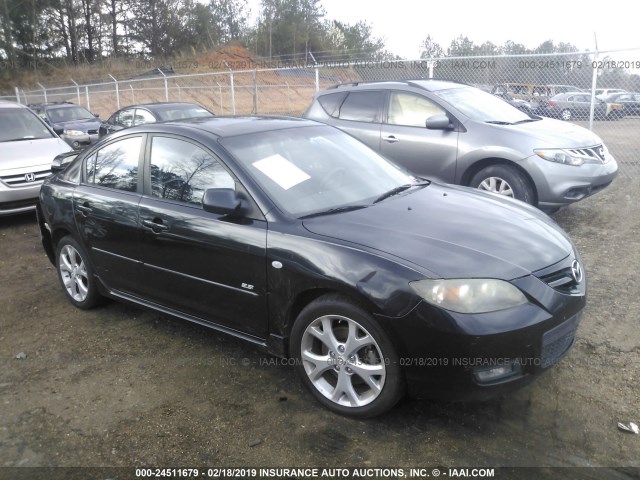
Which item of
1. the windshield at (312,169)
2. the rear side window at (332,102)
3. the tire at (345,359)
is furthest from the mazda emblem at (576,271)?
the rear side window at (332,102)

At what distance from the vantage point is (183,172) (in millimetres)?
3809

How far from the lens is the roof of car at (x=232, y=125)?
12.7 feet

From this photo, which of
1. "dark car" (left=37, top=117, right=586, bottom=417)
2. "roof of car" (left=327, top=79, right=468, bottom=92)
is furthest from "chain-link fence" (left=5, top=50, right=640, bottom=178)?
"dark car" (left=37, top=117, right=586, bottom=417)

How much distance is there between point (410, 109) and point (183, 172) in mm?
4200

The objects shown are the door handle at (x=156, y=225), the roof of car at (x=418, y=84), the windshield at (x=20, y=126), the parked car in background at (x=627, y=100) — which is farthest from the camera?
the parked car in background at (x=627, y=100)

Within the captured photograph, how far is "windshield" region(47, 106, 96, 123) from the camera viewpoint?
51.8 feet

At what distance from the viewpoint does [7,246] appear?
22.7 feet

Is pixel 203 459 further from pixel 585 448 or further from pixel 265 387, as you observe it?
pixel 585 448

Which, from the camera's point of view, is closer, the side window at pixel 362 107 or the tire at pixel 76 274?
the tire at pixel 76 274

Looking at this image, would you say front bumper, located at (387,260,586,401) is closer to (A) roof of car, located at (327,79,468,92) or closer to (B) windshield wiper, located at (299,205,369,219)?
(B) windshield wiper, located at (299,205,369,219)

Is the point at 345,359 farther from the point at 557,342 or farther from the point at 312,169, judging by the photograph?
the point at 312,169

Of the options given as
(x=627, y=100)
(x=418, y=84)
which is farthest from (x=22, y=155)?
(x=627, y=100)

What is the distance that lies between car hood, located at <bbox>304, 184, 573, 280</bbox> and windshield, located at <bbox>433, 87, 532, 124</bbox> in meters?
3.45

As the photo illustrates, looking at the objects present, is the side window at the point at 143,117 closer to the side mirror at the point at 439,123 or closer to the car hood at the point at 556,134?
the side mirror at the point at 439,123
